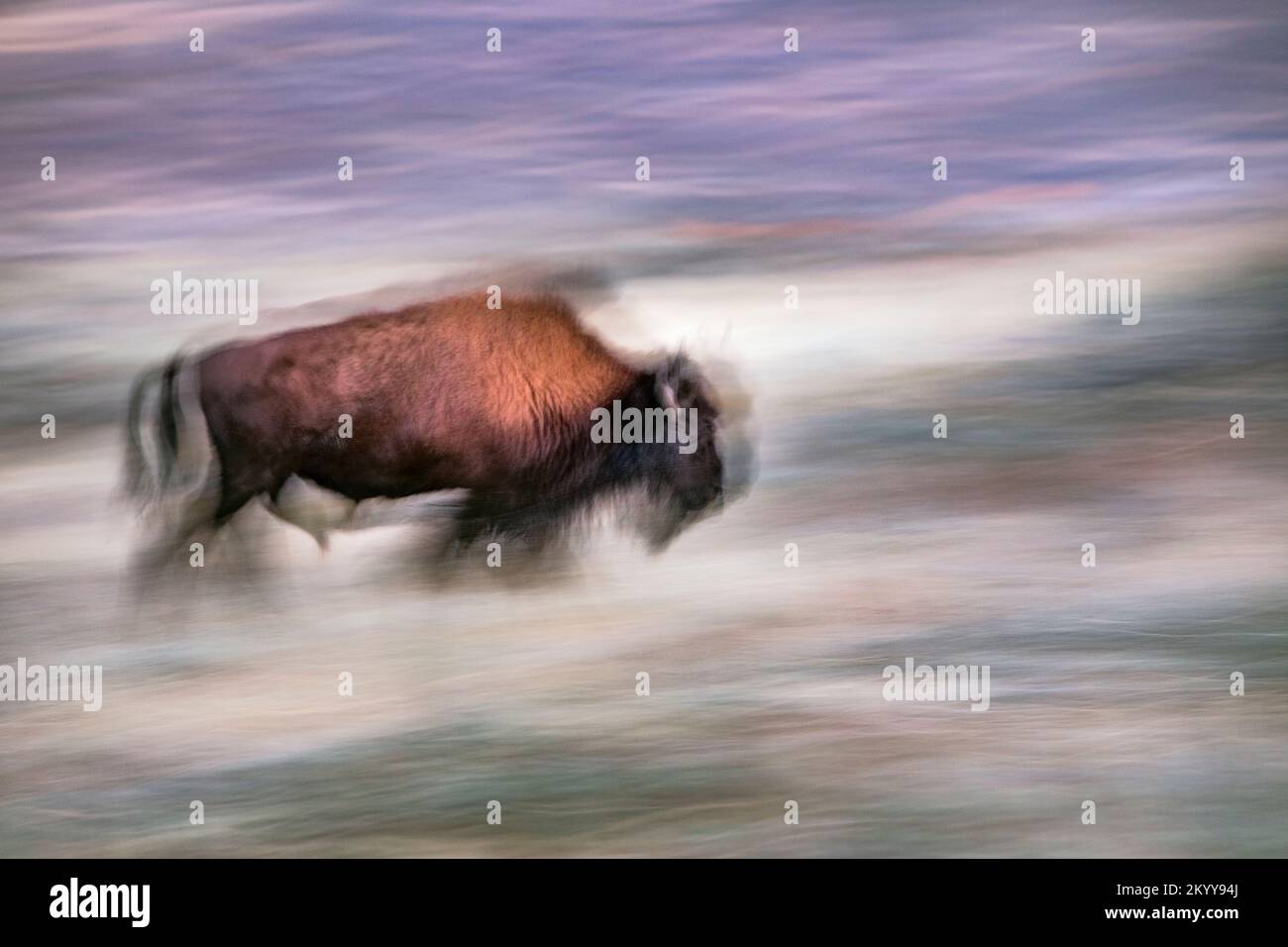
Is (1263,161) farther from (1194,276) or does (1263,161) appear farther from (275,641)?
(275,641)

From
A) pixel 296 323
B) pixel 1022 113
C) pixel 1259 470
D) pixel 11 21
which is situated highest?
pixel 11 21

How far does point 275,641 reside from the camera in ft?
16.6

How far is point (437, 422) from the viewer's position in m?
5.11

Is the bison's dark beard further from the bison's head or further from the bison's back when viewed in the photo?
the bison's back

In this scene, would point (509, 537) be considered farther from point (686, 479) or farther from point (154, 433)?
point (154, 433)

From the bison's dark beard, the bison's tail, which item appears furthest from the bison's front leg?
the bison's tail

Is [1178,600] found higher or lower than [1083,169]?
lower

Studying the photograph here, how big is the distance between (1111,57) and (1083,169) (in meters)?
0.27

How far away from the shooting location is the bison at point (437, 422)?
5.06m

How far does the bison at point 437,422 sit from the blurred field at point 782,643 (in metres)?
0.10

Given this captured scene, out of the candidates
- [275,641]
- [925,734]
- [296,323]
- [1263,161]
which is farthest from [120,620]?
[1263,161]

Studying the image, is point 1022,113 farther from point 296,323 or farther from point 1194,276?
point 296,323

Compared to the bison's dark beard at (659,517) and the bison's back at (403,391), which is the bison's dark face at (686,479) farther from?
the bison's back at (403,391)

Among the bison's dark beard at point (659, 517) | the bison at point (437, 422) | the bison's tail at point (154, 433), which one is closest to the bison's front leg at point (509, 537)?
the bison at point (437, 422)
